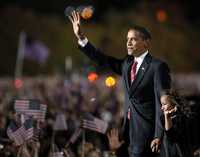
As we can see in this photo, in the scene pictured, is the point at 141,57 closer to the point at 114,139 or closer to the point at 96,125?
the point at 114,139

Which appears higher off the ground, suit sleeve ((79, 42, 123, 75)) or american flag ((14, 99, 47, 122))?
suit sleeve ((79, 42, 123, 75))

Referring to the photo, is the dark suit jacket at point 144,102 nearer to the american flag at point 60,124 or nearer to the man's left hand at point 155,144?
the man's left hand at point 155,144

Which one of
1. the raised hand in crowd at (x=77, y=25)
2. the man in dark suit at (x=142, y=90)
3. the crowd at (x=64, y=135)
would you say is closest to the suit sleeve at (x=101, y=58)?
the raised hand in crowd at (x=77, y=25)

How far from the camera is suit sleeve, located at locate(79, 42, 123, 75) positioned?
818cm

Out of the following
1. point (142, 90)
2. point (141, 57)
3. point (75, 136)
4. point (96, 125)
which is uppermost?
point (141, 57)

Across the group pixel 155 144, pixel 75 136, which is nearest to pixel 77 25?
pixel 155 144

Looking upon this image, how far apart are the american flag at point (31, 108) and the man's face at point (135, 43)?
2018 millimetres

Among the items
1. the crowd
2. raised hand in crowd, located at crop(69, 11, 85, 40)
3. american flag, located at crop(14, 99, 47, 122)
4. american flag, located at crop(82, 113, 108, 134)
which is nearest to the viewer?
raised hand in crowd, located at crop(69, 11, 85, 40)

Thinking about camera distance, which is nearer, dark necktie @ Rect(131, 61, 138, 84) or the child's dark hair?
the child's dark hair

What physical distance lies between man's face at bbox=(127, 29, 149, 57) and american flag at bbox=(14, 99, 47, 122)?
202 centimetres

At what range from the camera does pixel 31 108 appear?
31.4 feet

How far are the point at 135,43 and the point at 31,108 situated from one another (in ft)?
7.06

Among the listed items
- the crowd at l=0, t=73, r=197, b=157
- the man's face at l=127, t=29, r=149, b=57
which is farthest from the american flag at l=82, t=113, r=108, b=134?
the man's face at l=127, t=29, r=149, b=57

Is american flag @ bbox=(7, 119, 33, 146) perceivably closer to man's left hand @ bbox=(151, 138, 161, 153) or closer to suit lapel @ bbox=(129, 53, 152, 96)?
suit lapel @ bbox=(129, 53, 152, 96)
